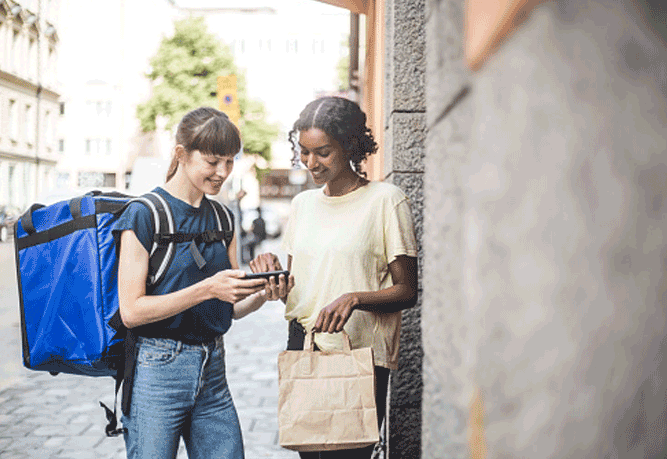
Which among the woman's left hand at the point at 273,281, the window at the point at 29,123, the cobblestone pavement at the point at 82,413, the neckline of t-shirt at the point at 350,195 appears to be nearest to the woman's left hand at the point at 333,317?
the woman's left hand at the point at 273,281

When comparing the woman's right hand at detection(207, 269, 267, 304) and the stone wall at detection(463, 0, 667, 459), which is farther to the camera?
the woman's right hand at detection(207, 269, 267, 304)

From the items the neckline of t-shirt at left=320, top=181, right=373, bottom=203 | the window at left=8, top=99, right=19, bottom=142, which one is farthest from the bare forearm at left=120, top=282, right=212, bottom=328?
the window at left=8, top=99, right=19, bottom=142

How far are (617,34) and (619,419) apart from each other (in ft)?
1.54

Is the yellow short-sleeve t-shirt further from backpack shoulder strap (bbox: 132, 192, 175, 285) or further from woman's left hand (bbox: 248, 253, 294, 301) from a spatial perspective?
backpack shoulder strap (bbox: 132, 192, 175, 285)

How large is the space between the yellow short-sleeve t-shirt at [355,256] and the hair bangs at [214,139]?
429mm

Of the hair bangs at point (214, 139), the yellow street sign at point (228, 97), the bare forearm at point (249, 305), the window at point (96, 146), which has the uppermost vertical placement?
the window at point (96, 146)

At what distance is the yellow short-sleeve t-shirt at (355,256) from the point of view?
103 inches

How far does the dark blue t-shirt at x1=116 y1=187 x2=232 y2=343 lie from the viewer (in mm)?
2393

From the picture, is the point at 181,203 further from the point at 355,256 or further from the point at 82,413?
the point at 82,413

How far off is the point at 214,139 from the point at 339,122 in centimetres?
48

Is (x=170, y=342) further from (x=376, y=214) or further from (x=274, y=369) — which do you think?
(x=274, y=369)

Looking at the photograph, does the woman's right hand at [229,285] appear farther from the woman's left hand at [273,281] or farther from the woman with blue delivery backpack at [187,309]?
the woman's left hand at [273,281]

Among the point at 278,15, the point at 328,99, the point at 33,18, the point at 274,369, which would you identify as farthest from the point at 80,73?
the point at 328,99

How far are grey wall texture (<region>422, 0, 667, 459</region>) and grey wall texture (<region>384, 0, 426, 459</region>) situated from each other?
2.93 metres
